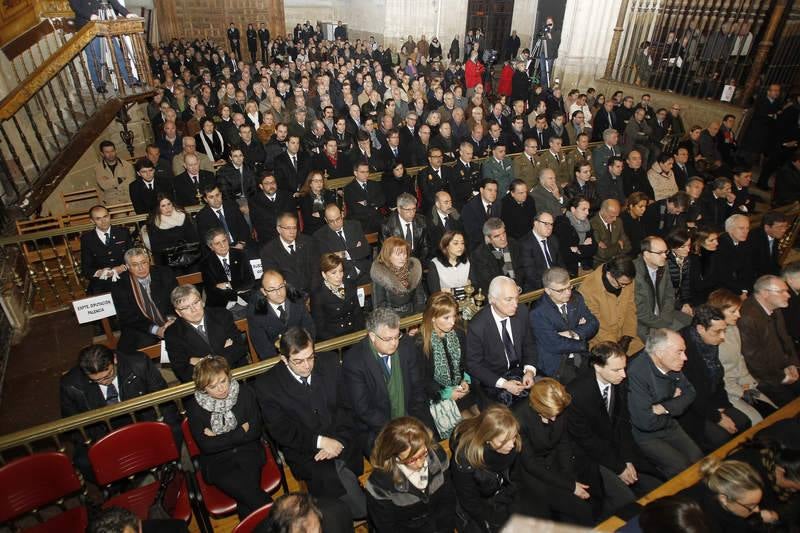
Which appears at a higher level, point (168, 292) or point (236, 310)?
point (168, 292)

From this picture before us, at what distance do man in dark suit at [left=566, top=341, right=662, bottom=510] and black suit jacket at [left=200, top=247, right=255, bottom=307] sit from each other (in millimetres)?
3522

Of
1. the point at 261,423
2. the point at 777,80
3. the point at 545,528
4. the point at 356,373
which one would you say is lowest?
the point at 545,528

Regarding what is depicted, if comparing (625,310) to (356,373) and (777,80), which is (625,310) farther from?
(777,80)

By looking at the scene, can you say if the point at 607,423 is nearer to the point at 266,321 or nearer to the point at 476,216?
the point at 266,321

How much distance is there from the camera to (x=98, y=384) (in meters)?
3.28

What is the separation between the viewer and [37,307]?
544cm

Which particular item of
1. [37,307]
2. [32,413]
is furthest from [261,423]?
[37,307]

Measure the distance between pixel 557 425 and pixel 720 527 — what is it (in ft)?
3.36

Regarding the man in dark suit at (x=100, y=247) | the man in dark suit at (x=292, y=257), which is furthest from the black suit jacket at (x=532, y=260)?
the man in dark suit at (x=100, y=247)

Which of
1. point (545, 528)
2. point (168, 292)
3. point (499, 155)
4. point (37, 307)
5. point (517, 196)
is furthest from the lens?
point (499, 155)

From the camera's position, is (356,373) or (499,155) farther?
(499,155)

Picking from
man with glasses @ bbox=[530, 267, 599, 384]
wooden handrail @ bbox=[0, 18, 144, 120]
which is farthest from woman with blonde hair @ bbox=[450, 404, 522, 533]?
wooden handrail @ bbox=[0, 18, 144, 120]

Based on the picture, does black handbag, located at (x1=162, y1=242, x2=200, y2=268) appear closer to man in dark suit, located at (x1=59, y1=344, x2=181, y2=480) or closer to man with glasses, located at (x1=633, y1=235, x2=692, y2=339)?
man in dark suit, located at (x1=59, y1=344, x2=181, y2=480)

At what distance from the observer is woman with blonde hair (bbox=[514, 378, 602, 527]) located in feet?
9.96
